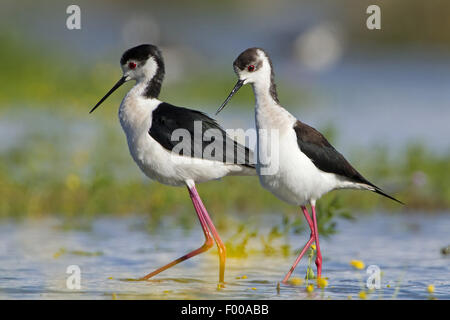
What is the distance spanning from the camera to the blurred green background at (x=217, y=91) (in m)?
10.1

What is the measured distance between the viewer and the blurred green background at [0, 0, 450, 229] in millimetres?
10148

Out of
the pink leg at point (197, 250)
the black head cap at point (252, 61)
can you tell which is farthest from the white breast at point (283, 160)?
the pink leg at point (197, 250)

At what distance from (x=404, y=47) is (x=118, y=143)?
11348 millimetres

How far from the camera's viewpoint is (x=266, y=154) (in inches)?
241

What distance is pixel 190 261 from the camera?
26.3 ft

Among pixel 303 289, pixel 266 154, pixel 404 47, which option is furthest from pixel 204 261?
pixel 404 47

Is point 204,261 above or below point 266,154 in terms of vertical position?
below

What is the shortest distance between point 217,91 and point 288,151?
12464mm

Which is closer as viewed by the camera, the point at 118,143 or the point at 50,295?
the point at 50,295

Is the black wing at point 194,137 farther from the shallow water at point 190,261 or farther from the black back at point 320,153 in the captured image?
the shallow water at point 190,261

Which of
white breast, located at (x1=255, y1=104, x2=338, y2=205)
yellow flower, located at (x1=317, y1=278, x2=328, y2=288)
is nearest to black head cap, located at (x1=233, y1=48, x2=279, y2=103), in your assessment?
white breast, located at (x1=255, y1=104, x2=338, y2=205)

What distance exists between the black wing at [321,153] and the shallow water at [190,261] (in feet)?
2.94

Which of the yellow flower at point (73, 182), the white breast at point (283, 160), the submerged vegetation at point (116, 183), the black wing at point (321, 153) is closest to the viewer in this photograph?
the white breast at point (283, 160)

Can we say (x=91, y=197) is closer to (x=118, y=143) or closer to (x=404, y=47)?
(x=118, y=143)
